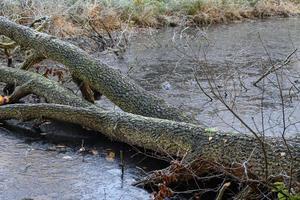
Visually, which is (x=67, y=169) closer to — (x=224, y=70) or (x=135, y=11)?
(x=224, y=70)

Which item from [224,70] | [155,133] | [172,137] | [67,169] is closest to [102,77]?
[155,133]

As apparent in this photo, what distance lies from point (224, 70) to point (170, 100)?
10.1ft

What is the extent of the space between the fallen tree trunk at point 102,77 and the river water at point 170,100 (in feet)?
2.31

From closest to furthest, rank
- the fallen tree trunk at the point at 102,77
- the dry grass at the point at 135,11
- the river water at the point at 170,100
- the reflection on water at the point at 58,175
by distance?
the reflection on water at the point at 58,175 < the river water at the point at 170,100 < the fallen tree trunk at the point at 102,77 < the dry grass at the point at 135,11

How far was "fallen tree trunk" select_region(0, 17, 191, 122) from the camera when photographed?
299 inches

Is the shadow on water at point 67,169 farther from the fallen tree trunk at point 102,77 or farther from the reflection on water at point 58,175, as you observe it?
the fallen tree trunk at point 102,77

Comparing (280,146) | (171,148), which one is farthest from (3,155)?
(280,146)

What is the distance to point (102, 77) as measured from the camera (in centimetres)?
823

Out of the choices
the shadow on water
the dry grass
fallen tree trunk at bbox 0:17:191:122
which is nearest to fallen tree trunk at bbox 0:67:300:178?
the shadow on water

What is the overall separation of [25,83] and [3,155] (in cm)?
211

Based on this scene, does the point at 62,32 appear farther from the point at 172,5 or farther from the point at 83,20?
the point at 172,5

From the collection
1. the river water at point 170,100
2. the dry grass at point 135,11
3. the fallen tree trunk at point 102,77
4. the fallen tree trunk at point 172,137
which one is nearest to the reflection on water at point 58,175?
the river water at point 170,100

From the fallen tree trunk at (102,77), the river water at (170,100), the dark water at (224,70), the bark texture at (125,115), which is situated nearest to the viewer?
the bark texture at (125,115)

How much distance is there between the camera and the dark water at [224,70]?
906 cm
